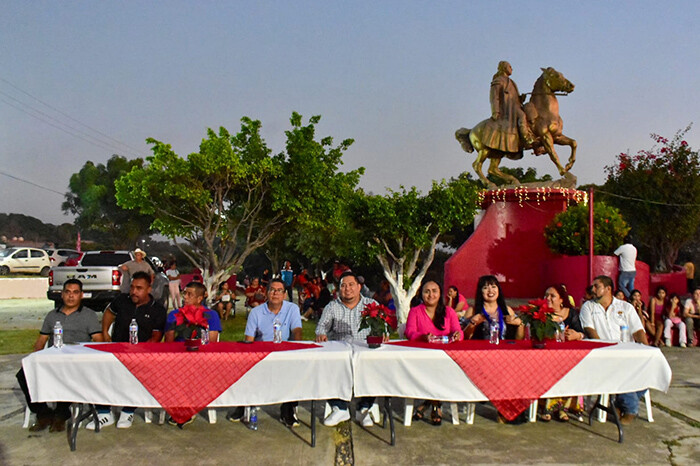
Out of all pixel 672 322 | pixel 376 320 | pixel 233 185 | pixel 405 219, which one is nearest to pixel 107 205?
pixel 233 185

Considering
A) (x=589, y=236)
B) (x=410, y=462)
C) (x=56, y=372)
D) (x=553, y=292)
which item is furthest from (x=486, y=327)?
(x=589, y=236)

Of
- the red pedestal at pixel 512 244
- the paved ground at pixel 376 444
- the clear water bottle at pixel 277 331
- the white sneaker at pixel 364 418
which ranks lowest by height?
the paved ground at pixel 376 444

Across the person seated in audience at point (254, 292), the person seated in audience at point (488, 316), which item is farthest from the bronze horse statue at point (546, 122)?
the person seated in audience at point (488, 316)

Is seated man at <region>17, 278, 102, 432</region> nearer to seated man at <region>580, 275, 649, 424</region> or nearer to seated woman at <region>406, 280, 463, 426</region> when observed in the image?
seated woman at <region>406, 280, 463, 426</region>

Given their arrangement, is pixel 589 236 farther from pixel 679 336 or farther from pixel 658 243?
pixel 658 243

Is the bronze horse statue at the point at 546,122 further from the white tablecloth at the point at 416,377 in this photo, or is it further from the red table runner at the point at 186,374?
the red table runner at the point at 186,374

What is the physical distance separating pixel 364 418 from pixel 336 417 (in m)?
0.28

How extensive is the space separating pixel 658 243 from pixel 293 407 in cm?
2370

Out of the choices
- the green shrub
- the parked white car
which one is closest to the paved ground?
the green shrub

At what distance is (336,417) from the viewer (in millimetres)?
5703

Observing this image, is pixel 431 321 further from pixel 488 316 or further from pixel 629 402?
pixel 629 402

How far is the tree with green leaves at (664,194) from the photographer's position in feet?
76.4

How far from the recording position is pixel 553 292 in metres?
7.00

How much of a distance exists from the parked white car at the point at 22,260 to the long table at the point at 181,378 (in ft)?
101
